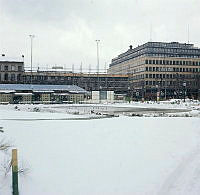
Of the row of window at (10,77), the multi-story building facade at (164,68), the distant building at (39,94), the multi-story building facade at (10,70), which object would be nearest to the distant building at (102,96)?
the distant building at (39,94)

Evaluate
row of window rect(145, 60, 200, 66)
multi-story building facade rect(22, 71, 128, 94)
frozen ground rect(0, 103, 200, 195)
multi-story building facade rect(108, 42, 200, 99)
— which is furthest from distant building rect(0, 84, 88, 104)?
frozen ground rect(0, 103, 200, 195)

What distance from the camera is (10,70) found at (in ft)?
322

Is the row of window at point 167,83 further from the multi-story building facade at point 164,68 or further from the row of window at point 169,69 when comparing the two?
the row of window at point 169,69

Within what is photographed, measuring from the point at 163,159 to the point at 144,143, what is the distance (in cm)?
179

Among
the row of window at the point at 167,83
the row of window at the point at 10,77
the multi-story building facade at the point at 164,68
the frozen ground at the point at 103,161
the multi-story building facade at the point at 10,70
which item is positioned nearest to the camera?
the frozen ground at the point at 103,161

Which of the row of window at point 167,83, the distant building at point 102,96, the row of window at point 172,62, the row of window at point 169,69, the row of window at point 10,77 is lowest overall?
the distant building at point 102,96

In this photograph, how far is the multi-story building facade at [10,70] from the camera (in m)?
97.5

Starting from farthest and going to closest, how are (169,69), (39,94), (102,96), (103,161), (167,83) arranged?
(169,69) < (167,83) < (102,96) < (39,94) < (103,161)

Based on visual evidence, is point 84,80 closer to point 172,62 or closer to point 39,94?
point 172,62

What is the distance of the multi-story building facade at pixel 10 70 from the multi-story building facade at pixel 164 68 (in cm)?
4132

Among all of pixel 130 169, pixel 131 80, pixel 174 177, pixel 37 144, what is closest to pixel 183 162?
pixel 174 177

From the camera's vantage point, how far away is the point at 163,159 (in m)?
11.8

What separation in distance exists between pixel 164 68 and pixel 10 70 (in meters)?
59.6

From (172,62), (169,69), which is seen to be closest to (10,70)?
(169,69)
